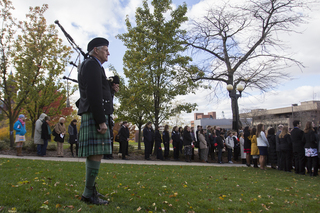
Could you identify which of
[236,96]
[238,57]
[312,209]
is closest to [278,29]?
[238,57]

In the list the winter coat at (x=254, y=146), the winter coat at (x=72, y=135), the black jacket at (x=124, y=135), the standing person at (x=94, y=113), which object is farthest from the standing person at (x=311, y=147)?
the winter coat at (x=72, y=135)

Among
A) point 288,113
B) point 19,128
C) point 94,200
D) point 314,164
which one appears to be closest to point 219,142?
point 314,164

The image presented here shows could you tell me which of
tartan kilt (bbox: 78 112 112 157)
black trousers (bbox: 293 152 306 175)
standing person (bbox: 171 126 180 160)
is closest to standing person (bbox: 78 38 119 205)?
tartan kilt (bbox: 78 112 112 157)

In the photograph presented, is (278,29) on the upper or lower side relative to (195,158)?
upper

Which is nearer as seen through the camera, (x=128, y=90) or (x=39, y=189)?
(x=39, y=189)

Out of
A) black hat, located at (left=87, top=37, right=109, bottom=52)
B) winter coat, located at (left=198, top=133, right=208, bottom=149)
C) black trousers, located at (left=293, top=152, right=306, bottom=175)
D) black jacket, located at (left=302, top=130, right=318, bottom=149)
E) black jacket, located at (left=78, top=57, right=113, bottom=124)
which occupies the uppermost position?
black hat, located at (left=87, top=37, right=109, bottom=52)

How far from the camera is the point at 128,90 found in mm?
15461

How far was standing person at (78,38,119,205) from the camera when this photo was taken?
128 inches

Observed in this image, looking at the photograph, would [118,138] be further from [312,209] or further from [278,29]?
[278,29]

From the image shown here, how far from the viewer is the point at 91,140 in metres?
3.32

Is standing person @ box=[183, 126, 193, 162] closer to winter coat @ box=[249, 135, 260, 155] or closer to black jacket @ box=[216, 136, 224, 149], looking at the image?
black jacket @ box=[216, 136, 224, 149]

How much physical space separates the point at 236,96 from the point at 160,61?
6.90m

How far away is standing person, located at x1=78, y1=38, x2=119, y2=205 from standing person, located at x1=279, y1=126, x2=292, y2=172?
9722mm

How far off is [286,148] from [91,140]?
33.1ft
